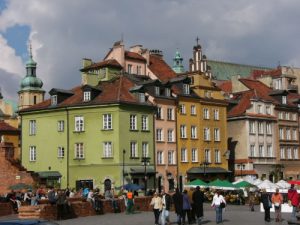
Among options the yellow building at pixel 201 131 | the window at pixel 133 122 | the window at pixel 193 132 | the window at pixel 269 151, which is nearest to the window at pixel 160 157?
the yellow building at pixel 201 131

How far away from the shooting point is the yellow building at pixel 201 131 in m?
71.2

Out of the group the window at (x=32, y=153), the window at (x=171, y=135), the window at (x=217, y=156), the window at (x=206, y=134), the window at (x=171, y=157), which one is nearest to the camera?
the window at (x=171, y=157)

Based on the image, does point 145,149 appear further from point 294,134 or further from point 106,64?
point 294,134

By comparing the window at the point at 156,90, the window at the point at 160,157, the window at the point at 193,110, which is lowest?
the window at the point at 160,157

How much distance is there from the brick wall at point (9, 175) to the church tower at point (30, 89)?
6572cm

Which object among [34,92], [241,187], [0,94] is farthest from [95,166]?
[0,94]

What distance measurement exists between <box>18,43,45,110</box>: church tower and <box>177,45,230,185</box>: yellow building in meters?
50.2

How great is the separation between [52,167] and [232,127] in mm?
23921

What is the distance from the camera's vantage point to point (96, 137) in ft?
214

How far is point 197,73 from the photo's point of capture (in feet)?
249

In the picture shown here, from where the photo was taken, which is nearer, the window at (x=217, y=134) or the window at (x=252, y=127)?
the window at (x=217, y=134)

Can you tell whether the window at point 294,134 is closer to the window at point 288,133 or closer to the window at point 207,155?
the window at point 288,133

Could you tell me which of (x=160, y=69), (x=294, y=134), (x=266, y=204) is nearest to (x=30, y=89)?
(x=160, y=69)

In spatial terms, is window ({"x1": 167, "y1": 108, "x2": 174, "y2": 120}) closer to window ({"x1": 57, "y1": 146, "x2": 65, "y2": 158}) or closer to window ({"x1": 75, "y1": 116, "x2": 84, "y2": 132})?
window ({"x1": 75, "y1": 116, "x2": 84, "y2": 132})
